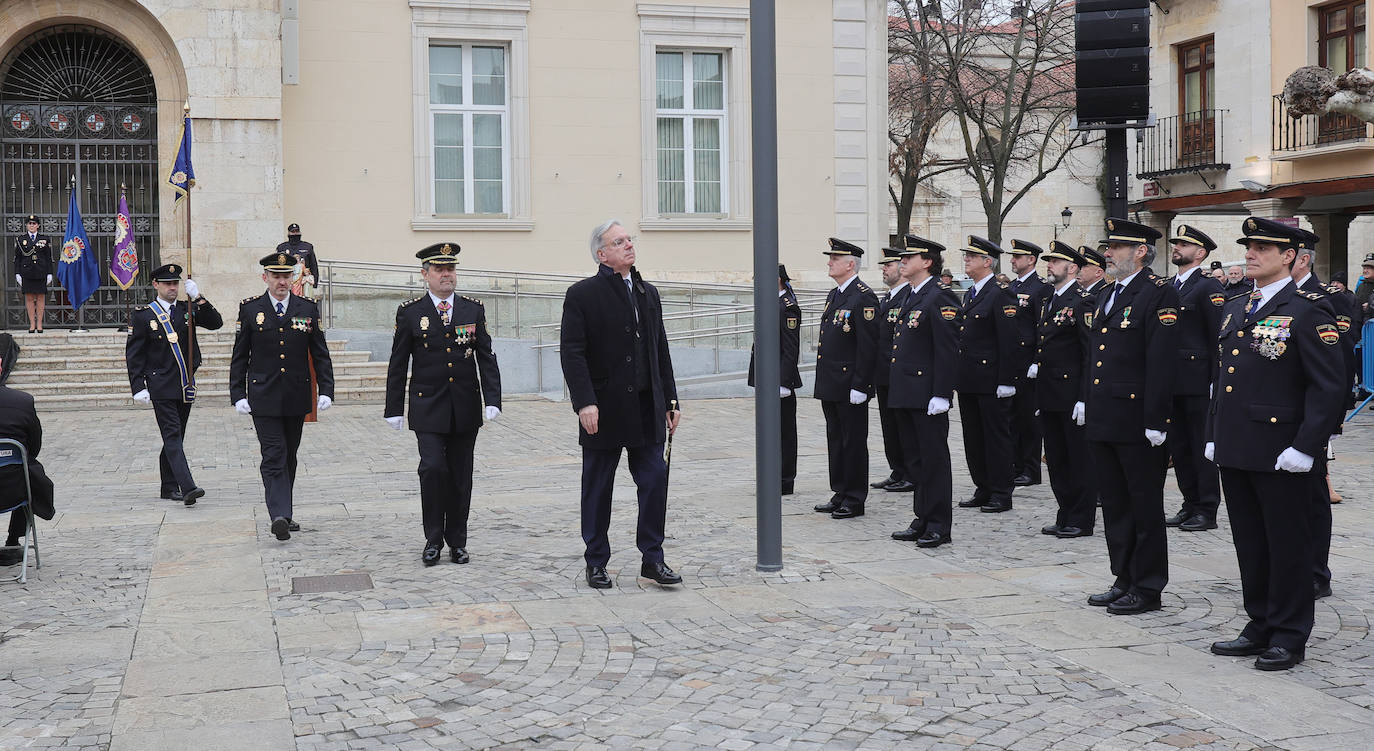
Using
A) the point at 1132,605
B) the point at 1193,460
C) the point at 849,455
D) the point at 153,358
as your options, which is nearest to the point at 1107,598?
the point at 1132,605

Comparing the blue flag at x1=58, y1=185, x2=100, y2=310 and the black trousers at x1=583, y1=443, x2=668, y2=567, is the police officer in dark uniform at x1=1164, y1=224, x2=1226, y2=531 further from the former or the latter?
the blue flag at x1=58, y1=185, x2=100, y2=310

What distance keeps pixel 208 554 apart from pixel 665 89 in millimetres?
17102

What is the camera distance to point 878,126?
82.5 ft

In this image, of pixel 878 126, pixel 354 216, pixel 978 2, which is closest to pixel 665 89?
pixel 878 126

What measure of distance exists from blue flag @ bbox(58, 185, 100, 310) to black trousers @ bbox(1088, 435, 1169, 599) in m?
16.8

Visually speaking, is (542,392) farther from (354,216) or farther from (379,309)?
(354,216)

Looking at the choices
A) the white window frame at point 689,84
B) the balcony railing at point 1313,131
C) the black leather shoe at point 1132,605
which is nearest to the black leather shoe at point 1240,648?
the black leather shoe at point 1132,605

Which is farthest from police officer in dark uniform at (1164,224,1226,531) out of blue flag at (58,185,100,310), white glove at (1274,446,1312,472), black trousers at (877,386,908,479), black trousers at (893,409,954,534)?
blue flag at (58,185,100,310)

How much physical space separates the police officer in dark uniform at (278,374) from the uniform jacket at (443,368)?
104 cm

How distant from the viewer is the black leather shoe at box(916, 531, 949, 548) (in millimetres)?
8328

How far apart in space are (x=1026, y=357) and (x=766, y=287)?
12.4 feet

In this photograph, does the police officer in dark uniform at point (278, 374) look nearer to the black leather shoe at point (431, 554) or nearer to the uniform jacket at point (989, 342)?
the black leather shoe at point (431, 554)

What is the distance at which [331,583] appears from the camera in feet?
24.1

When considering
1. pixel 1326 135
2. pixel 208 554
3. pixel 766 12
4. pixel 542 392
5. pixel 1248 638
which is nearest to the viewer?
pixel 1248 638
